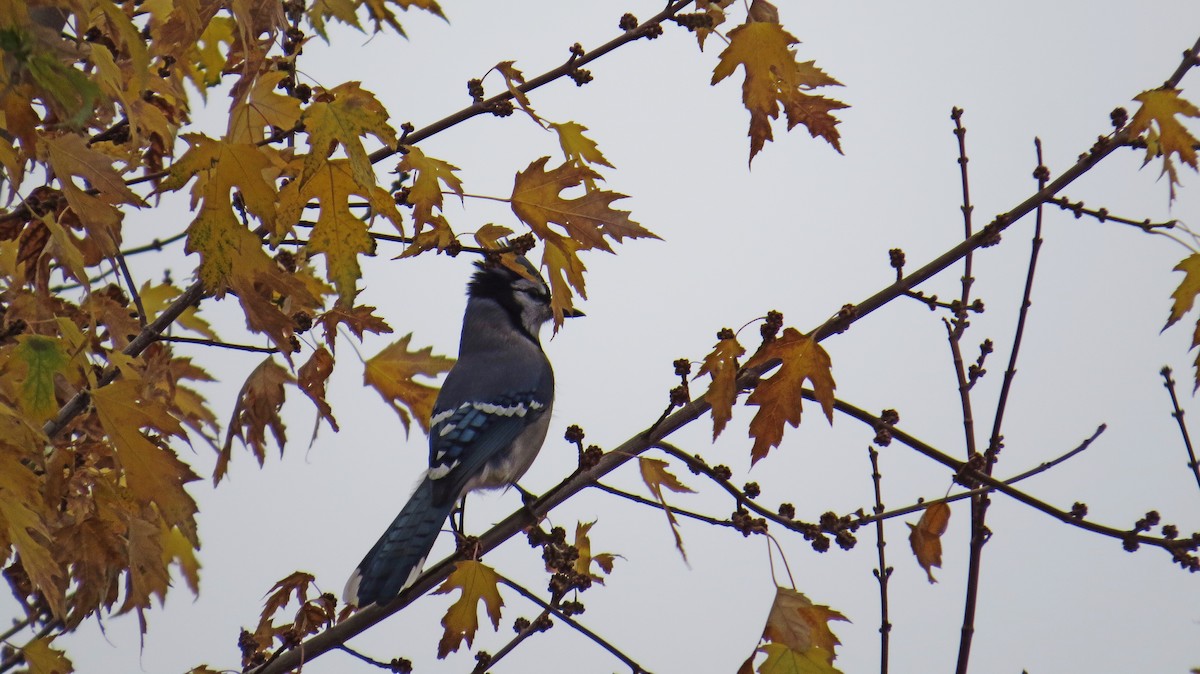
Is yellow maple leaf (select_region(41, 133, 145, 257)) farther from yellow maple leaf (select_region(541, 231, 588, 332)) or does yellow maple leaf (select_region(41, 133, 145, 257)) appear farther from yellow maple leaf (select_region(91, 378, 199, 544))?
yellow maple leaf (select_region(541, 231, 588, 332))

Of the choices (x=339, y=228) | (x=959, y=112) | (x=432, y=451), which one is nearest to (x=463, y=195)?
(x=339, y=228)

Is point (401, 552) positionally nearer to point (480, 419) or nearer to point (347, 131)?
point (480, 419)

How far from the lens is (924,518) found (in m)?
2.64

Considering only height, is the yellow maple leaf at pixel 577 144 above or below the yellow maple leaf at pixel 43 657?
above

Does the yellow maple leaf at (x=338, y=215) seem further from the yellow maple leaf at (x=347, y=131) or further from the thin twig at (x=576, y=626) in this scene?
the thin twig at (x=576, y=626)

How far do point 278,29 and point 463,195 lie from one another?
21.3 inches

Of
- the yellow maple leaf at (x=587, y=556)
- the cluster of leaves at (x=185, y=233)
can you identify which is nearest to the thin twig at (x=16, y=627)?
the cluster of leaves at (x=185, y=233)

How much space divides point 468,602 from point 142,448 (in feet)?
2.52

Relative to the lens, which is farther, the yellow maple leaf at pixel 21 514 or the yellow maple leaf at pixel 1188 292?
the yellow maple leaf at pixel 1188 292

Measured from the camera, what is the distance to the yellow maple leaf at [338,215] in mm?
2279

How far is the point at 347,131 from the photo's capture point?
7.34ft

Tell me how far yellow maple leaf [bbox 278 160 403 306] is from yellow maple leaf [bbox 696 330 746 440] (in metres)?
0.73

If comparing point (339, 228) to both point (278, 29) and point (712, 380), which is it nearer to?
point (278, 29)

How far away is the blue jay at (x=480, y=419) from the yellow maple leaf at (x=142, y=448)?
0.72 metres
